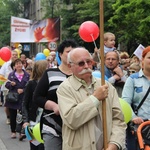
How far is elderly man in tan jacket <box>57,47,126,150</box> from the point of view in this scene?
11.6 ft

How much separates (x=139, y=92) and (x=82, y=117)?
148cm

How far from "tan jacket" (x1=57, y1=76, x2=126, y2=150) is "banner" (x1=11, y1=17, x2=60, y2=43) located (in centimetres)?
2318

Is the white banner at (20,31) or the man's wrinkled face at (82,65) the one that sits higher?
the white banner at (20,31)

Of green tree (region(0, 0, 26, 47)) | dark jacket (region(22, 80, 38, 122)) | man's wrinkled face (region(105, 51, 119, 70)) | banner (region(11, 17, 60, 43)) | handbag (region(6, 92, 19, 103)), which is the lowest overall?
handbag (region(6, 92, 19, 103))

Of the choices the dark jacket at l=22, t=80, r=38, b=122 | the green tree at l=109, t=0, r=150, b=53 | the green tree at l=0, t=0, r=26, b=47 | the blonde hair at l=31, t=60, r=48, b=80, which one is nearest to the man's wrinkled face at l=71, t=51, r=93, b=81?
the blonde hair at l=31, t=60, r=48, b=80

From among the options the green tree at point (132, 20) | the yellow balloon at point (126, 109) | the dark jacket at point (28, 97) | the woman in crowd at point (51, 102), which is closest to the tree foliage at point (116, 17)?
the green tree at point (132, 20)

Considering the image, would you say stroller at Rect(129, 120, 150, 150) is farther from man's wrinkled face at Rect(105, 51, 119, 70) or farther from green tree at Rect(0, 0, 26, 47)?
green tree at Rect(0, 0, 26, 47)

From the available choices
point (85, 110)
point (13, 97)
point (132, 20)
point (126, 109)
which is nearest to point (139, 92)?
point (126, 109)

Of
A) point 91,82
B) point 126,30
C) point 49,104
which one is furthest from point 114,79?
point 126,30

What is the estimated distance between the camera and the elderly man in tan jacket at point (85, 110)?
3529 millimetres

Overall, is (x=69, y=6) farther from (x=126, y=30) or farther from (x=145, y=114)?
(x=145, y=114)

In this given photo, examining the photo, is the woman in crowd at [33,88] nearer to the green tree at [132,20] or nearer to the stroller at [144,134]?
the stroller at [144,134]

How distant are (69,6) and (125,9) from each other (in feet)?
62.3

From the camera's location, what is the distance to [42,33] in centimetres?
2794
